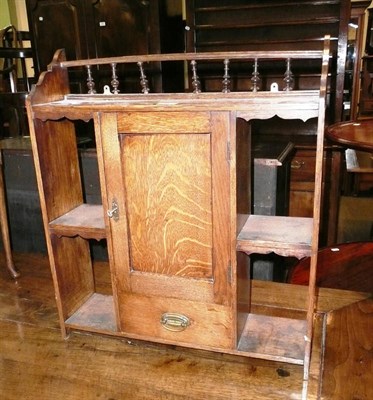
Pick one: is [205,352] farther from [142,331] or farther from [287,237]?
[287,237]

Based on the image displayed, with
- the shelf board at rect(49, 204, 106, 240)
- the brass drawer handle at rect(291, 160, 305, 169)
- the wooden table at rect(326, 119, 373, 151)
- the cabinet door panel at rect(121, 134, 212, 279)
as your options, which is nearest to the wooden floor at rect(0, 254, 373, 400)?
the cabinet door panel at rect(121, 134, 212, 279)

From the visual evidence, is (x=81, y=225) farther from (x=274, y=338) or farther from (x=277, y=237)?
(x=274, y=338)

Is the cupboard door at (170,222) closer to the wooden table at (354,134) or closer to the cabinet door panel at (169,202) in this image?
the cabinet door panel at (169,202)

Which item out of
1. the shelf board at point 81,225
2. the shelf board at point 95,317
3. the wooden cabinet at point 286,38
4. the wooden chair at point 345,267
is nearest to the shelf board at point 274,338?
the shelf board at point 95,317

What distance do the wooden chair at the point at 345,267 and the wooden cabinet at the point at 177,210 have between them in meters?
1.07

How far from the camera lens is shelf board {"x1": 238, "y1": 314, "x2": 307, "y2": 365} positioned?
1454mm

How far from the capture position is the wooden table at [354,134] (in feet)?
6.38

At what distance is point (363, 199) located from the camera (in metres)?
4.89

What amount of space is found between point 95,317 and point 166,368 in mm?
367

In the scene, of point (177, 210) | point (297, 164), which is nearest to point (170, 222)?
point (177, 210)

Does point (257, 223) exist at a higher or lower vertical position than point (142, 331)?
higher

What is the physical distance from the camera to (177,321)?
59.1 inches

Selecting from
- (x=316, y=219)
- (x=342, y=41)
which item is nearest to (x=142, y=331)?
(x=316, y=219)

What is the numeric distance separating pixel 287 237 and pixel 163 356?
2.12 ft
